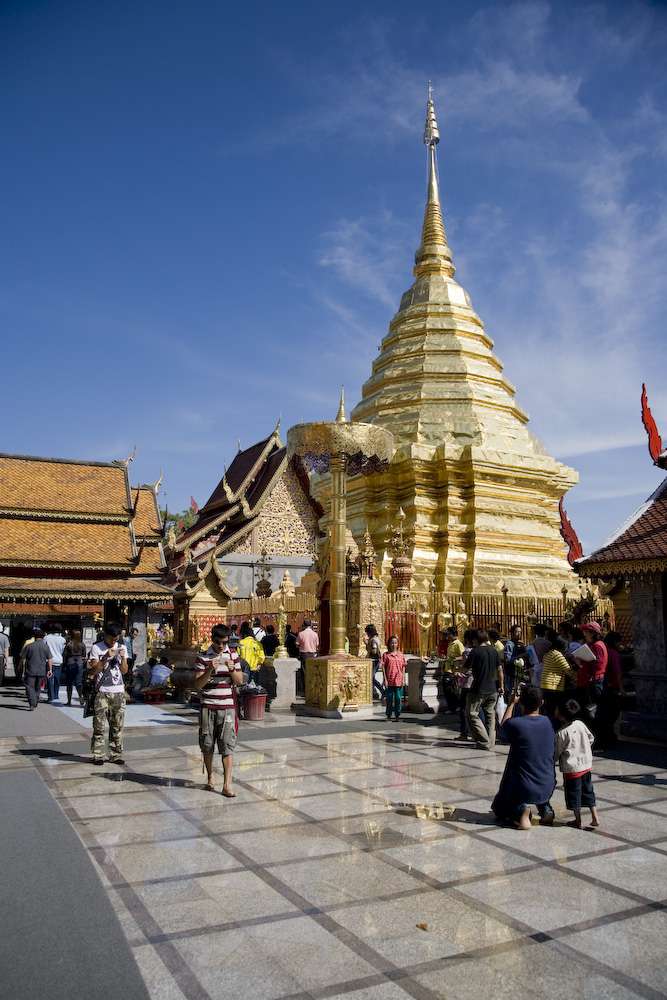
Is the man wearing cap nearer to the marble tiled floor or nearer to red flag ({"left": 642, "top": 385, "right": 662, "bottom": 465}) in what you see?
the marble tiled floor

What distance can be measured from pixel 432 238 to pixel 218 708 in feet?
71.4

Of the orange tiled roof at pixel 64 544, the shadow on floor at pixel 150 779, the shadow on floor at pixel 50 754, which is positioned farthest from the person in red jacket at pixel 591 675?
the orange tiled roof at pixel 64 544

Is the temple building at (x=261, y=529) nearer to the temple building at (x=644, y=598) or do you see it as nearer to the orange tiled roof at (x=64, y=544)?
the orange tiled roof at (x=64, y=544)

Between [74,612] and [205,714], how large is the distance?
1285 cm

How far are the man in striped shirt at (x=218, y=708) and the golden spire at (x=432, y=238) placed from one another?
2052cm

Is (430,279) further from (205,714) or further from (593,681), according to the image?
(205,714)

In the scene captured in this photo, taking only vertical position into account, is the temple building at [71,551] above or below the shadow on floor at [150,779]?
above

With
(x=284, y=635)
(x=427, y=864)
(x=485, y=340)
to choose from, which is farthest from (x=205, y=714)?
(x=485, y=340)

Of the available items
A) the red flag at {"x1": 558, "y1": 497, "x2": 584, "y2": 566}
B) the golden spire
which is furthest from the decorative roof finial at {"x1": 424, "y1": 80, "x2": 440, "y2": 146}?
the red flag at {"x1": 558, "y1": 497, "x2": 584, "y2": 566}

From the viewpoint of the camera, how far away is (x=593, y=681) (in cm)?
796

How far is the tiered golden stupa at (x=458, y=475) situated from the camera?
19.1 metres

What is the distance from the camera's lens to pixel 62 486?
20906 millimetres

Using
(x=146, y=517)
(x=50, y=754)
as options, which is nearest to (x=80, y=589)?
(x=146, y=517)

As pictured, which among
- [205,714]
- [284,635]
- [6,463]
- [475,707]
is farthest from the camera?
[6,463]
